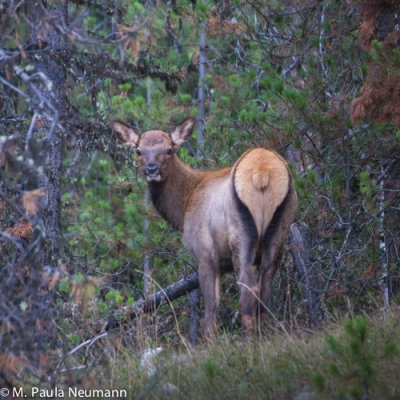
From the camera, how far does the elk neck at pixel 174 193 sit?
9758 millimetres

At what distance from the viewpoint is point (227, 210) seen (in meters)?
8.12

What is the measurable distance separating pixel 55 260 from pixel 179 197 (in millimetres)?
2136

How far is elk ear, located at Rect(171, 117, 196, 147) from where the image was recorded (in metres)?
10.2

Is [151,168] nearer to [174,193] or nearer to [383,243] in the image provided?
[174,193]

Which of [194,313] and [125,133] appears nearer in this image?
[125,133]

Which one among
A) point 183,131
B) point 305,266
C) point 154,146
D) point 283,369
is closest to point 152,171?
point 154,146

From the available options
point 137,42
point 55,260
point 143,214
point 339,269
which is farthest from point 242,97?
point 137,42

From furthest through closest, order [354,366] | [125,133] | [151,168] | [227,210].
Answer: [125,133] → [151,168] → [227,210] → [354,366]

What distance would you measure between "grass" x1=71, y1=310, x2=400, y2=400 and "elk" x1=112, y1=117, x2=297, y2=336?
2.35 feet

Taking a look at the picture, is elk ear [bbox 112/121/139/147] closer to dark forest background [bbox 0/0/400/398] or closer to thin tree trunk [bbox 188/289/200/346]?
dark forest background [bbox 0/0/400/398]

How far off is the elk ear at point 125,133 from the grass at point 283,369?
377cm

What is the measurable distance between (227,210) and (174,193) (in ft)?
5.94

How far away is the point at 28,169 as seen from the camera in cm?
518

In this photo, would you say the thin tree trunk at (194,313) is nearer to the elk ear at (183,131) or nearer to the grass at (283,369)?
the elk ear at (183,131)
